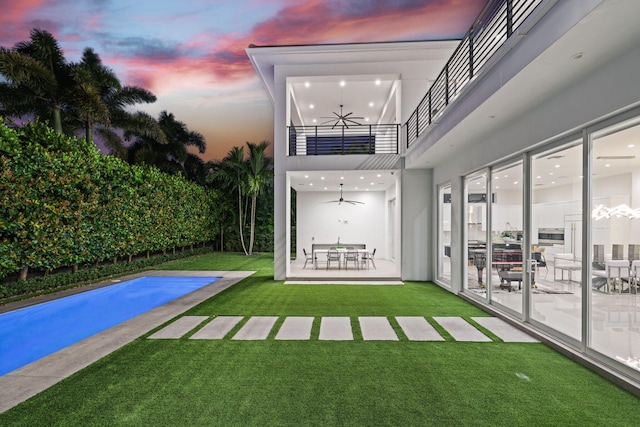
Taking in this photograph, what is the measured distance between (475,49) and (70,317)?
8629mm

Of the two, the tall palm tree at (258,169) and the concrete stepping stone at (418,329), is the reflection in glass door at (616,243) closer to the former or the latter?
the concrete stepping stone at (418,329)

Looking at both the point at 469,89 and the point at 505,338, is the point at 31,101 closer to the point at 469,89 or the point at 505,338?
the point at 469,89

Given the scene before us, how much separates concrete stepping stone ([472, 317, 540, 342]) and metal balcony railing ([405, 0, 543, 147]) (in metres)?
3.80

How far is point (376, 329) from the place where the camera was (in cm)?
507

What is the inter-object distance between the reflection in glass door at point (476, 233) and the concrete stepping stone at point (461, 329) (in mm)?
1468

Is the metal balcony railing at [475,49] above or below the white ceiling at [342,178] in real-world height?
above

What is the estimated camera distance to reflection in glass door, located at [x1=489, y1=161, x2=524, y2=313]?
5.53 meters

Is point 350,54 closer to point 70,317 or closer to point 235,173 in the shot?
point 70,317

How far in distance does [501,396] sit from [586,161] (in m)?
2.94

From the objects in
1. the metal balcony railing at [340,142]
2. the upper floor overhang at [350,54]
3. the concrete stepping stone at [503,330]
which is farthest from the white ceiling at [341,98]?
the concrete stepping stone at [503,330]

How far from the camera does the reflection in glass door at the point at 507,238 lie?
18.1 ft

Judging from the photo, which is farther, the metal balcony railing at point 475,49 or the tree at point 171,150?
the tree at point 171,150

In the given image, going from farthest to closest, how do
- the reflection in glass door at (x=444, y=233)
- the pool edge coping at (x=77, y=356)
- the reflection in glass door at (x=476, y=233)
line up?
the reflection in glass door at (x=444, y=233)
the reflection in glass door at (x=476, y=233)
the pool edge coping at (x=77, y=356)

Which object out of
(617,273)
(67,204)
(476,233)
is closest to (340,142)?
Result: (476,233)
